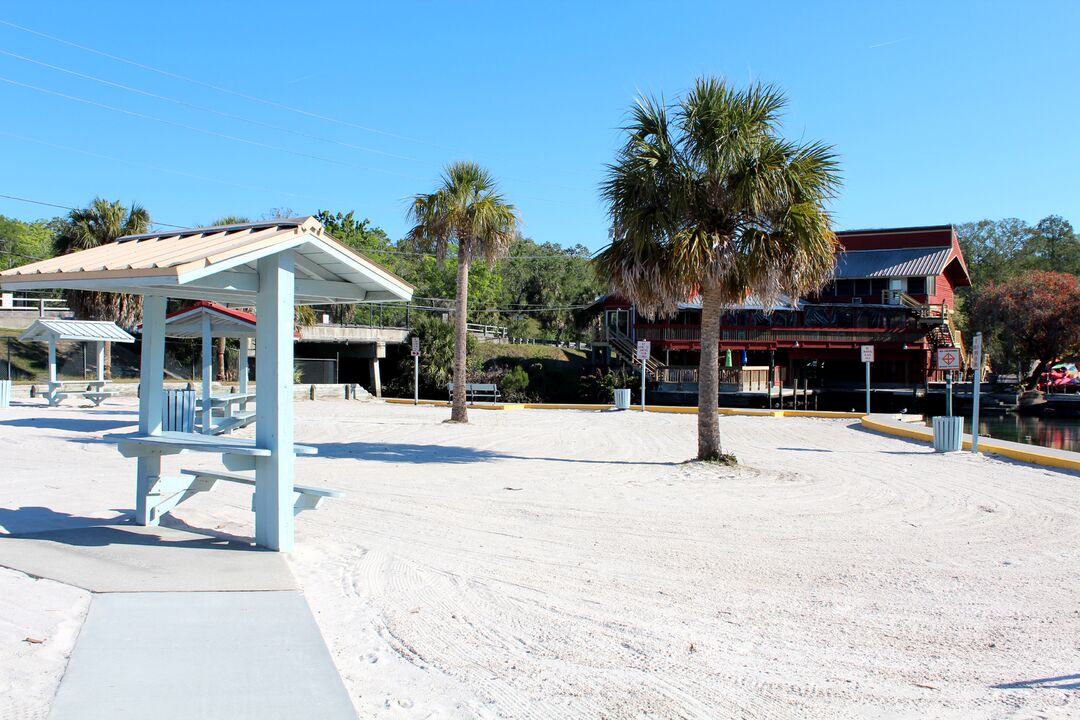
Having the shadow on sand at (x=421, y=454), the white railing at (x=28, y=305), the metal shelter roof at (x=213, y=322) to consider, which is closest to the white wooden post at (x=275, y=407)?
the shadow on sand at (x=421, y=454)

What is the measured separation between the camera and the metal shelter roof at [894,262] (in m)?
47.6

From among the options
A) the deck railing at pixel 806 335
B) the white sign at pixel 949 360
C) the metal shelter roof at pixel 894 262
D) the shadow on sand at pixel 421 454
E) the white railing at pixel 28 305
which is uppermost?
the metal shelter roof at pixel 894 262

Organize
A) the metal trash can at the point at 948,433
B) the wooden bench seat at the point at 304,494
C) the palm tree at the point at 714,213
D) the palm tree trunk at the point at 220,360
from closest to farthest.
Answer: the wooden bench seat at the point at 304,494 → the palm tree at the point at 714,213 → the metal trash can at the point at 948,433 → the palm tree trunk at the point at 220,360

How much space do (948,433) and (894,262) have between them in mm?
34711

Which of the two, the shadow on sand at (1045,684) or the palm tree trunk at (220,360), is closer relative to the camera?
the shadow on sand at (1045,684)

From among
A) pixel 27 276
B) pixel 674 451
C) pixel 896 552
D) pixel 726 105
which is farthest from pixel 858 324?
pixel 27 276

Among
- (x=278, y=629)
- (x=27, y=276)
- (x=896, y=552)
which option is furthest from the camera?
(x=896, y=552)

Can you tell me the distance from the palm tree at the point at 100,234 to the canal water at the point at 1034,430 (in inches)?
1324

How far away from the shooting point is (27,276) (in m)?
7.16

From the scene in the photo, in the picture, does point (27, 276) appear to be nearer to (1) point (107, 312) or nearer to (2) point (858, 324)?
(1) point (107, 312)

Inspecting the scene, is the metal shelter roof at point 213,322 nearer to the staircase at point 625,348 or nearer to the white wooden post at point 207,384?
the white wooden post at point 207,384

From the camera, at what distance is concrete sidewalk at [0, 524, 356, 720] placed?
391 cm

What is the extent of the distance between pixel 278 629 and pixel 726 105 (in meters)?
11.6

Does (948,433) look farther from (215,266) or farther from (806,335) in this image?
(806,335)
